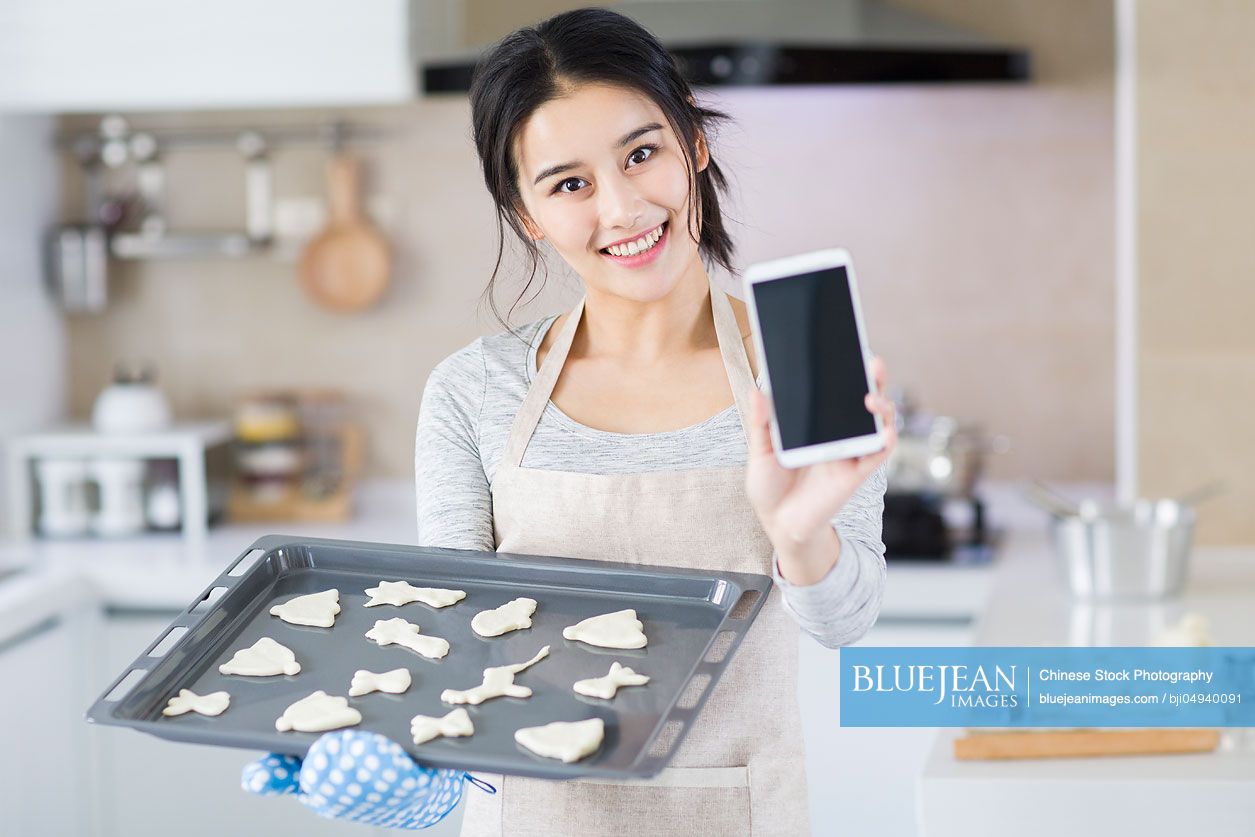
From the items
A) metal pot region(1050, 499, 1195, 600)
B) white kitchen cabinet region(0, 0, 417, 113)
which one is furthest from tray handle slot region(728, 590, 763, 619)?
white kitchen cabinet region(0, 0, 417, 113)

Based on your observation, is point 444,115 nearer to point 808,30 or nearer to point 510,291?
point 510,291

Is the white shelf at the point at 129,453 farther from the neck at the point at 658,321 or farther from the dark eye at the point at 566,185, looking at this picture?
the dark eye at the point at 566,185

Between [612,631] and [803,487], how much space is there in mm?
226

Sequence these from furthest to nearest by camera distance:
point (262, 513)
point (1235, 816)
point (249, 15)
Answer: point (262, 513) < point (249, 15) < point (1235, 816)

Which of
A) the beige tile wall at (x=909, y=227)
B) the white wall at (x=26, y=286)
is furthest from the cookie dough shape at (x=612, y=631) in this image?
the white wall at (x=26, y=286)

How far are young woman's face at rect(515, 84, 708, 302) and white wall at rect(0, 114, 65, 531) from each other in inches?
78.8

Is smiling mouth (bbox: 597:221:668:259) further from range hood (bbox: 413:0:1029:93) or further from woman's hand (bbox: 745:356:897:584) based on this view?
range hood (bbox: 413:0:1029:93)

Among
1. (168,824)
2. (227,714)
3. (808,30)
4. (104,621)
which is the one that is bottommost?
(168,824)

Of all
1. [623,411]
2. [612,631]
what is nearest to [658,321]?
[623,411]

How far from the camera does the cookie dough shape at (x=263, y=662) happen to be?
39.1 inches

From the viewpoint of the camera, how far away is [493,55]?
3.60ft

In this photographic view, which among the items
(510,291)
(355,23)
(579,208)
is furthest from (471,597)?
(355,23)

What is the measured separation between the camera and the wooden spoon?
2752 mm

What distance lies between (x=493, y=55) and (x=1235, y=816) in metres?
1.03
